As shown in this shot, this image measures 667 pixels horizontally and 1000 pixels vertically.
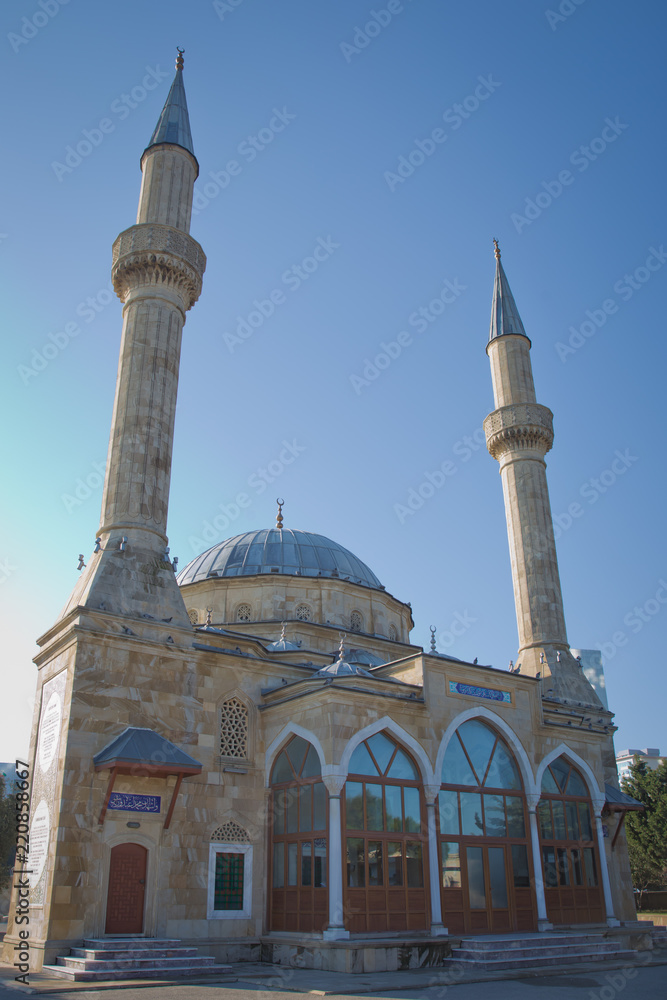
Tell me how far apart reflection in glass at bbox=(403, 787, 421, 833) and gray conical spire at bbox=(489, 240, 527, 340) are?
590 inches

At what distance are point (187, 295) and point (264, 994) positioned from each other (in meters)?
13.1

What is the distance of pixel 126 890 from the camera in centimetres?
1157

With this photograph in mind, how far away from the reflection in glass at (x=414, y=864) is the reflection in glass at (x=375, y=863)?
2.02 ft

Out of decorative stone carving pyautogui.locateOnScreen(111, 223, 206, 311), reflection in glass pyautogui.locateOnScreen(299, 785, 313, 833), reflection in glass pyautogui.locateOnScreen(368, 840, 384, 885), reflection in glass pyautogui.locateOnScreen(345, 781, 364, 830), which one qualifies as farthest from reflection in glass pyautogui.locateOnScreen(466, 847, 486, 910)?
decorative stone carving pyautogui.locateOnScreen(111, 223, 206, 311)

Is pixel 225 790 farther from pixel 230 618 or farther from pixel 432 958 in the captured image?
pixel 230 618

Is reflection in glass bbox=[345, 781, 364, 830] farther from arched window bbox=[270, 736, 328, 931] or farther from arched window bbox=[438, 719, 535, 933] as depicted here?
arched window bbox=[438, 719, 535, 933]

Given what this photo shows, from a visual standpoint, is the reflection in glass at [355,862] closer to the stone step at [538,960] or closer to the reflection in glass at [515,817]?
the stone step at [538,960]

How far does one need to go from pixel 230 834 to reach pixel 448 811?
12.8ft

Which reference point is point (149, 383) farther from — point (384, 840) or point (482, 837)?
point (482, 837)

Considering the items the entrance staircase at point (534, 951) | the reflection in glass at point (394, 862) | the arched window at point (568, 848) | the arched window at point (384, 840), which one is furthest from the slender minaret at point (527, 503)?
the reflection in glass at point (394, 862)

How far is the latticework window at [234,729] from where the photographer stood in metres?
13.7

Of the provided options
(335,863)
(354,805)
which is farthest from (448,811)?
(335,863)

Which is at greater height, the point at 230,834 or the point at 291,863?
the point at 230,834

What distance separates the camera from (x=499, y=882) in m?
13.9
